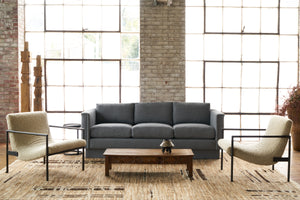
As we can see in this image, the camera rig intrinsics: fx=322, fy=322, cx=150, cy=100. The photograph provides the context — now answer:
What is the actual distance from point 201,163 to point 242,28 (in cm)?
373

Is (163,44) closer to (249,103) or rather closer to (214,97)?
(214,97)

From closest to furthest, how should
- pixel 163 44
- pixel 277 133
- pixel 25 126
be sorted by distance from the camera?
1. pixel 277 133
2. pixel 25 126
3. pixel 163 44

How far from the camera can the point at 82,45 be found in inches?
299

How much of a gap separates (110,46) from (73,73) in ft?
3.54

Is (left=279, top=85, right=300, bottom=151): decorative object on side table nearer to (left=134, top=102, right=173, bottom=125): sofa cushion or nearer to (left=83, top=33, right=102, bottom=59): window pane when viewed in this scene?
(left=134, top=102, right=173, bottom=125): sofa cushion

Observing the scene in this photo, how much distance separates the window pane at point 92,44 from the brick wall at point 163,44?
108 centimetres

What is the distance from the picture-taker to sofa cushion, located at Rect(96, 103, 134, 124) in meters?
6.45

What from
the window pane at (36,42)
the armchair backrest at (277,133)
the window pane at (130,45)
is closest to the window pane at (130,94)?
the window pane at (130,45)

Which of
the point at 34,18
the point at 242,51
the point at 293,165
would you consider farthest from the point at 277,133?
the point at 34,18

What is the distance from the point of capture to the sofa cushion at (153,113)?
646 cm

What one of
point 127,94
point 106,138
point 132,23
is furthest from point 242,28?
point 106,138

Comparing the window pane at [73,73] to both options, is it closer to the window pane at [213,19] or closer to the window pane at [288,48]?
the window pane at [213,19]

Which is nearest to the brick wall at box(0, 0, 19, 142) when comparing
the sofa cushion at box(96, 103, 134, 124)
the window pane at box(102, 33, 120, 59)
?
the window pane at box(102, 33, 120, 59)

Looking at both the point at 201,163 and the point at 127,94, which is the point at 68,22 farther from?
the point at 201,163
